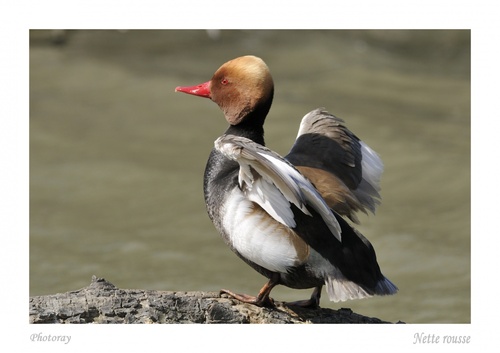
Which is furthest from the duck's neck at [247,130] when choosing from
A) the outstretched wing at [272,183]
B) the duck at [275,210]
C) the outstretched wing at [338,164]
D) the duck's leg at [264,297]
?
the duck's leg at [264,297]

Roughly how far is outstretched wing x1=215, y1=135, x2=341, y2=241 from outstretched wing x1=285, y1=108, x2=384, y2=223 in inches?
19.6

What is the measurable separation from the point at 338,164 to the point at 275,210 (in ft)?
3.03

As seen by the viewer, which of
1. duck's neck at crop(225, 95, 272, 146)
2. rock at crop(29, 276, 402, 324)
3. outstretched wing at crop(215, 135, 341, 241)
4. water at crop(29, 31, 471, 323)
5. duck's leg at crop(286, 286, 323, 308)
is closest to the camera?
outstretched wing at crop(215, 135, 341, 241)

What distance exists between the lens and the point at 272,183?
406 centimetres

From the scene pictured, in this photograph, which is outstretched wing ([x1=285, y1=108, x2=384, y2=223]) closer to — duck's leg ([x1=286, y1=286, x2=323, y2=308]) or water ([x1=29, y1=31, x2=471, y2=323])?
duck's leg ([x1=286, y1=286, x2=323, y2=308])

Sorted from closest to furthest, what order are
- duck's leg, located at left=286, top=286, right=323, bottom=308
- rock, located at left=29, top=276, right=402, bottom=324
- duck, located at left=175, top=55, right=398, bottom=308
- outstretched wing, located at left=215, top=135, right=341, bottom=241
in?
outstretched wing, located at left=215, top=135, right=341, bottom=241 < duck, located at left=175, top=55, right=398, bottom=308 < rock, located at left=29, top=276, right=402, bottom=324 < duck's leg, located at left=286, top=286, right=323, bottom=308

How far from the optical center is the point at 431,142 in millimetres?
11117

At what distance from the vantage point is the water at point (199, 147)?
9453 millimetres

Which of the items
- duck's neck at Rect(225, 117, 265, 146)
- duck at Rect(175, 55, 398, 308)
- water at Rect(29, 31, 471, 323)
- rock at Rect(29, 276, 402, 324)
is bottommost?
rock at Rect(29, 276, 402, 324)

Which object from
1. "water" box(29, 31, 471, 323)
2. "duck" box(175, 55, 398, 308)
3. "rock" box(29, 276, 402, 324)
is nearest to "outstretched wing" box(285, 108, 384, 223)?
"duck" box(175, 55, 398, 308)

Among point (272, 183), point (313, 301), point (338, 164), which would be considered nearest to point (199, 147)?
point (338, 164)

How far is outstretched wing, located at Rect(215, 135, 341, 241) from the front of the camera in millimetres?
3812

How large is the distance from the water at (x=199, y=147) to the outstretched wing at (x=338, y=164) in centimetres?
391
